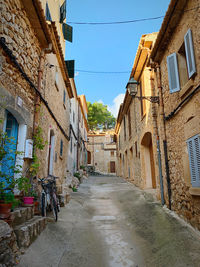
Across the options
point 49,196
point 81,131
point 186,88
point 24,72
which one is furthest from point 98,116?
point 186,88

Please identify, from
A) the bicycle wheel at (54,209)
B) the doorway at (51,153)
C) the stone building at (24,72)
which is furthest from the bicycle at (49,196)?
the doorway at (51,153)

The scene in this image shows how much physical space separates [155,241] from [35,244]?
224 centimetres

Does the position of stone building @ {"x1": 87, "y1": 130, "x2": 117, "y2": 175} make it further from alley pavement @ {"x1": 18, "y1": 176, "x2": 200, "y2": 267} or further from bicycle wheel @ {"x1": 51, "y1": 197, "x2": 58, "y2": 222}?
bicycle wheel @ {"x1": 51, "y1": 197, "x2": 58, "y2": 222}

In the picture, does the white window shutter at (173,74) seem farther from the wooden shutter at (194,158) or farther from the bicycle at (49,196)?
the bicycle at (49,196)

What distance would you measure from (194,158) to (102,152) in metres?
27.3

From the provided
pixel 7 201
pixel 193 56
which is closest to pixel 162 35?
pixel 193 56

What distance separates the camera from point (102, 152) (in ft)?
103

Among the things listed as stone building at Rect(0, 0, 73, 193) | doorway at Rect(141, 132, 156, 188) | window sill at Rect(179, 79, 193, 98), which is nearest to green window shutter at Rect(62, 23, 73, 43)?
stone building at Rect(0, 0, 73, 193)

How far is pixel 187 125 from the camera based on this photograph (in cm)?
448

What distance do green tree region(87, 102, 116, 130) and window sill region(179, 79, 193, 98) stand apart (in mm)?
28050

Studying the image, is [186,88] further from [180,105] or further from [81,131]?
[81,131]

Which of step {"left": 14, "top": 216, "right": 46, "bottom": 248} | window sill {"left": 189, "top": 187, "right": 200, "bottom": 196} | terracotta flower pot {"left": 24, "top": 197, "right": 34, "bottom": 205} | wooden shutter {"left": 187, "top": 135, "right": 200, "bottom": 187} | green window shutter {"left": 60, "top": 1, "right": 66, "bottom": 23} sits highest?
green window shutter {"left": 60, "top": 1, "right": 66, "bottom": 23}

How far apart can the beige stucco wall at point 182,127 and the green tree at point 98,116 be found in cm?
2696

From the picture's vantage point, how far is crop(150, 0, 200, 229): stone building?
13.6 ft
